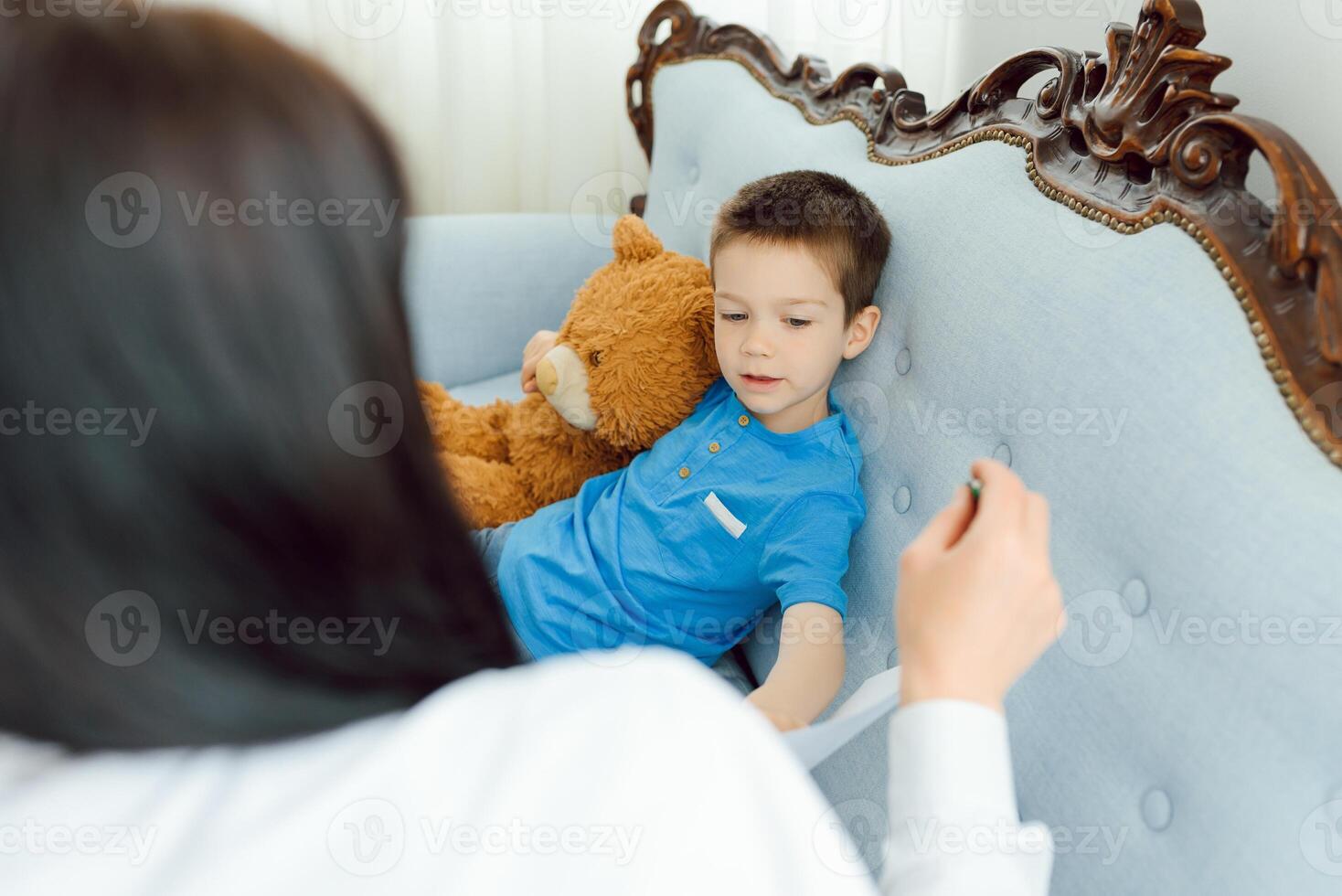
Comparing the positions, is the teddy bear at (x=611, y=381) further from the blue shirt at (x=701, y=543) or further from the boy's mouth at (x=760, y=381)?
the boy's mouth at (x=760, y=381)

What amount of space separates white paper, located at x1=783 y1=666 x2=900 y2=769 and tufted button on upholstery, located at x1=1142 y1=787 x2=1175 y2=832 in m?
0.24

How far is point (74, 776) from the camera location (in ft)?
1.45

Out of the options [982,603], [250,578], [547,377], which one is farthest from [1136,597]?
[547,377]

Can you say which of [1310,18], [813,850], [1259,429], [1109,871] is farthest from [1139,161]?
[813,850]

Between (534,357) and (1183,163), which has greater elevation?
(1183,163)

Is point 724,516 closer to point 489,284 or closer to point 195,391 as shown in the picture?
point 195,391

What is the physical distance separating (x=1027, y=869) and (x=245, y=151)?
A: 541 mm

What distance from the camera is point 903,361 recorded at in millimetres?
1076

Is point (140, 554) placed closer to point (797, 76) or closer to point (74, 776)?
point (74, 776)

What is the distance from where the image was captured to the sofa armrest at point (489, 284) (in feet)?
6.25

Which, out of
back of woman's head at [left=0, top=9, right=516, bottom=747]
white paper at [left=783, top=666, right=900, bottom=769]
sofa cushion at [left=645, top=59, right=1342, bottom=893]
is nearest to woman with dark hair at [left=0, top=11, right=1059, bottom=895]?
back of woman's head at [left=0, top=9, right=516, bottom=747]

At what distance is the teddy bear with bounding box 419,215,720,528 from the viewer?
125cm

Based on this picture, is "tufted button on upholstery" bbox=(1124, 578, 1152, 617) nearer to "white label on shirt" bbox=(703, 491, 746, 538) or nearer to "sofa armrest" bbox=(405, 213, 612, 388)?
"white label on shirt" bbox=(703, 491, 746, 538)

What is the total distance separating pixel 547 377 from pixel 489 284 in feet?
2.36
